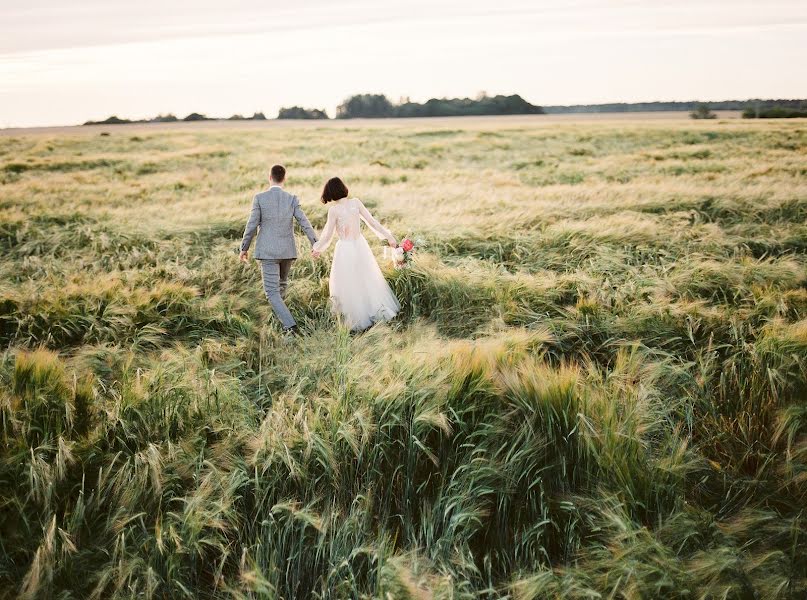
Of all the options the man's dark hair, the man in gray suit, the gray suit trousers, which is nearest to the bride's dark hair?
the man in gray suit

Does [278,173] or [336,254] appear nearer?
[278,173]

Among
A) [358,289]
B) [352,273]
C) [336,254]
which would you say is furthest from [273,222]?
[358,289]

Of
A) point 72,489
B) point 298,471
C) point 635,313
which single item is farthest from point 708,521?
point 72,489

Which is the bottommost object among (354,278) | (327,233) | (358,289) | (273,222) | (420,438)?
(420,438)

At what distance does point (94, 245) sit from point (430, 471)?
7766mm

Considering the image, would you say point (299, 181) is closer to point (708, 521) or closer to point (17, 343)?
point (17, 343)

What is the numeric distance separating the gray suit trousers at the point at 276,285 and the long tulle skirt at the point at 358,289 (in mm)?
541

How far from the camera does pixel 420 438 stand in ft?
11.5

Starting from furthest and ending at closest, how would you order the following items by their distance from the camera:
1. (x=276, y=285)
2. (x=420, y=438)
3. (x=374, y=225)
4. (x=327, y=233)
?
1. (x=374, y=225)
2. (x=327, y=233)
3. (x=276, y=285)
4. (x=420, y=438)

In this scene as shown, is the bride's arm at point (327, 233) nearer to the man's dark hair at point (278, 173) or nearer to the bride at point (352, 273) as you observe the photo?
the bride at point (352, 273)

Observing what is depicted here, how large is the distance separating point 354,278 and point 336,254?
1.31 feet

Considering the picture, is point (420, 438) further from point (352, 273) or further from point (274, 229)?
point (274, 229)

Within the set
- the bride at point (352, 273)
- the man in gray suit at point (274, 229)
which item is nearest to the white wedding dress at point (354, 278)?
the bride at point (352, 273)

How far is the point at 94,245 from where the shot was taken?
350 inches
